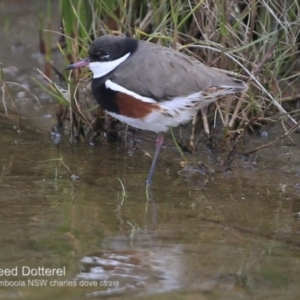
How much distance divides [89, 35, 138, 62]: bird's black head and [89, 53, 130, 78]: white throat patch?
2 cm

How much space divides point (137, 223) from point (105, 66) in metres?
1.27

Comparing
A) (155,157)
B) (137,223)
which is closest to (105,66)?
(155,157)

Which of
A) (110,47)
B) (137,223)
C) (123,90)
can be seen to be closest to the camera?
(137,223)

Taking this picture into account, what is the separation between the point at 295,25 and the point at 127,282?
295 centimetres

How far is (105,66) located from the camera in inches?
216

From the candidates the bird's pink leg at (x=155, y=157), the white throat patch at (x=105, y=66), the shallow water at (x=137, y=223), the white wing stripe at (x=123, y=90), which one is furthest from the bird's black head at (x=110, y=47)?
the shallow water at (x=137, y=223)

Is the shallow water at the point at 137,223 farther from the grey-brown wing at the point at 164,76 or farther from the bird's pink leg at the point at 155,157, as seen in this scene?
the grey-brown wing at the point at 164,76

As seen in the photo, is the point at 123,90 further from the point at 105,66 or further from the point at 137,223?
the point at 137,223

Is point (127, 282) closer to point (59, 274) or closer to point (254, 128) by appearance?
point (59, 274)

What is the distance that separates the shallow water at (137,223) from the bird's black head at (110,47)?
0.78m

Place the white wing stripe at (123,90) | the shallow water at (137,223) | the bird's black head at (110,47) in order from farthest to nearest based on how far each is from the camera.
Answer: the bird's black head at (110,47) → the white wing stripe at (123,90) → the shallow water at (137,223)

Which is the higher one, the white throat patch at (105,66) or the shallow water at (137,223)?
the white throat patch at (105,66)

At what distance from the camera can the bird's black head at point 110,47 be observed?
545 centimetres

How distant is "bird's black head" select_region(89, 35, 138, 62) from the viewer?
5.45 meters
